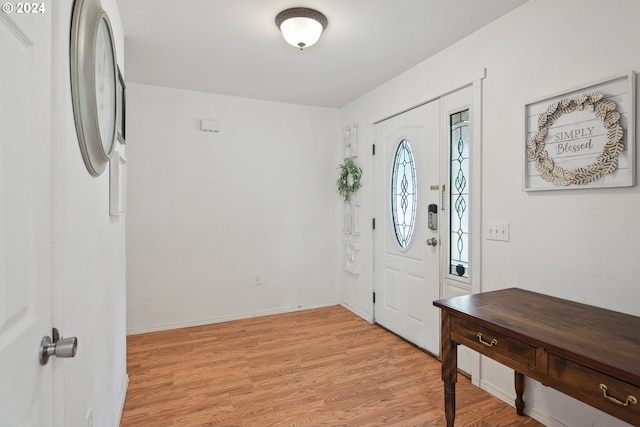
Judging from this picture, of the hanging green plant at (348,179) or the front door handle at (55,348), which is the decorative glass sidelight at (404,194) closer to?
the hanging green plant at (348,179)

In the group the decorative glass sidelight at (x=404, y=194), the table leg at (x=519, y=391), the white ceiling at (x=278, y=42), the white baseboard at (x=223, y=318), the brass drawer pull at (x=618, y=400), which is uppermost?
the white ceiling at (x=278, y=42)

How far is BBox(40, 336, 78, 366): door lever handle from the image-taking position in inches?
30.2

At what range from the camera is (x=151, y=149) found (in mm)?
3436

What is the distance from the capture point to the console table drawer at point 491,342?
141 centimetres

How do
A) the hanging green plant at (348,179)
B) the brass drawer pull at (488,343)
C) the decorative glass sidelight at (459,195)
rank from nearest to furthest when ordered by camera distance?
the brass drawer pull at (488,343)
the decorative glass sidelight at (459,195)
the hanging green plant at (348,179)

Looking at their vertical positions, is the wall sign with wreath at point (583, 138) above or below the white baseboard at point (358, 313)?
above

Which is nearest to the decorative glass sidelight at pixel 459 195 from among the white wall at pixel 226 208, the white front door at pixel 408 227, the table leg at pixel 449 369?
the white front door at pixel 408 227

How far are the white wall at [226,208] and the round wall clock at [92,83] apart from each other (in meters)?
1.98

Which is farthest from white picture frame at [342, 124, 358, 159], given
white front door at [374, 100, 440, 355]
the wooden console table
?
the wooden console table

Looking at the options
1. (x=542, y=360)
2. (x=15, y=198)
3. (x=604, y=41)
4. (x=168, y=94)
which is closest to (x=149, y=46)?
(x=168, y=94)

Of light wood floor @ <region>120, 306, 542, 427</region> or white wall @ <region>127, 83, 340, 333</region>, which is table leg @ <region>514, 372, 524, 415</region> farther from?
white wall @ <region>127, 83, 340, 333</region>

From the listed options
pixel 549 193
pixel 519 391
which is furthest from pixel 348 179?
pixel 519 391

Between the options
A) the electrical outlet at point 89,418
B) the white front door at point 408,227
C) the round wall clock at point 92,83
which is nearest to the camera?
the round wall clock at point 92,83

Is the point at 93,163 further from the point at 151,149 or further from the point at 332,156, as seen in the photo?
the point at 332,156
